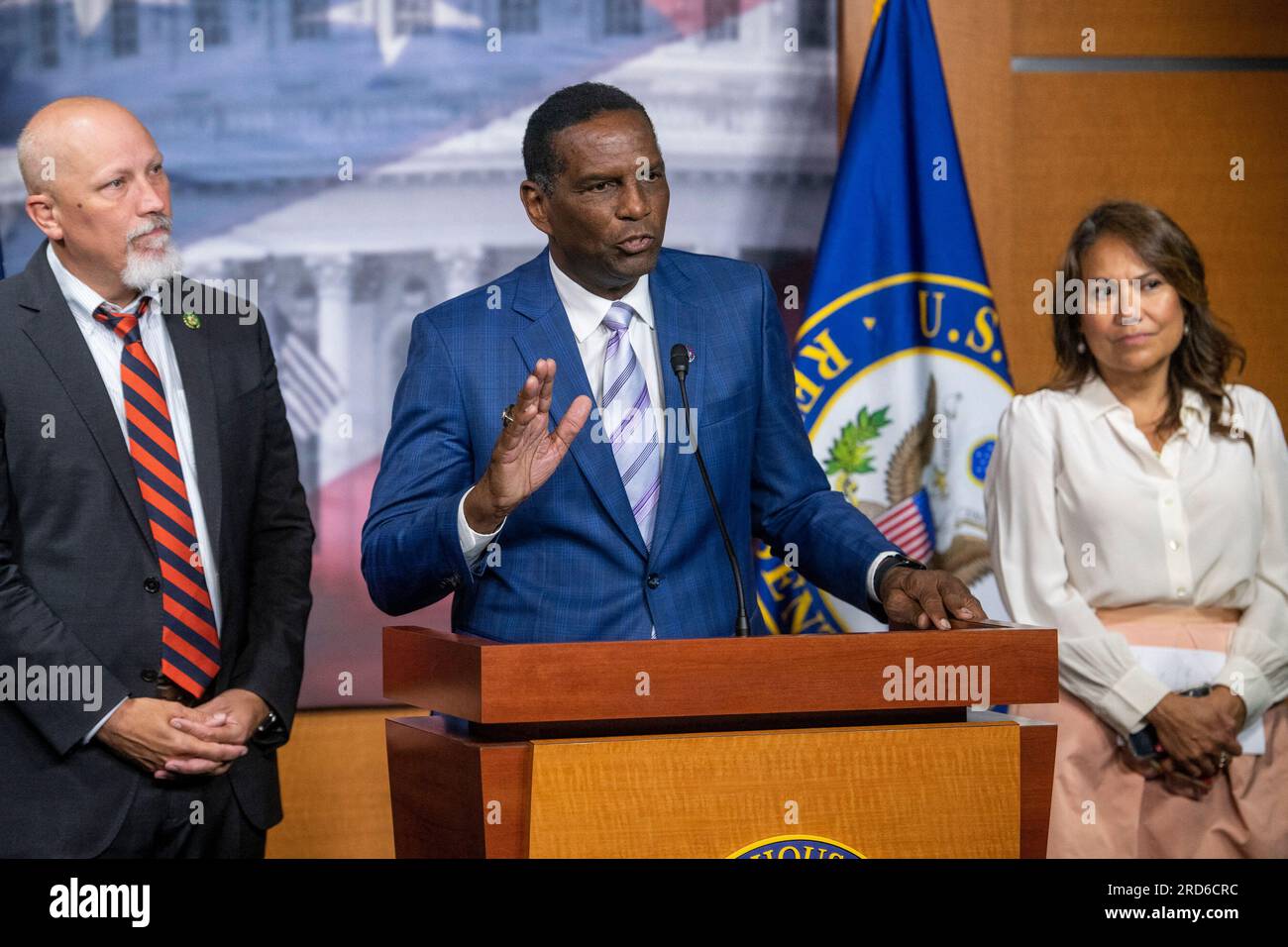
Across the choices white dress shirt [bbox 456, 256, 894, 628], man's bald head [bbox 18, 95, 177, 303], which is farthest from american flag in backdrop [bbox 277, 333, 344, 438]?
white dress shirt [bbox 456, 256, 894, 628]

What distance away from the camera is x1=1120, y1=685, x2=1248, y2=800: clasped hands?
10.6 ft

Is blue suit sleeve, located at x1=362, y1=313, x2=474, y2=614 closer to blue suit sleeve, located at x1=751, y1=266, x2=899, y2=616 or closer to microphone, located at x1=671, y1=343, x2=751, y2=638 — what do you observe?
microphone, located at x1=671, y1=343, x2=751, y2=638

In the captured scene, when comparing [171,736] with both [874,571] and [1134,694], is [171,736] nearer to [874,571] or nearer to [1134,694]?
[874,571]

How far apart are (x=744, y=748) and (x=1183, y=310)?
6.44 ft

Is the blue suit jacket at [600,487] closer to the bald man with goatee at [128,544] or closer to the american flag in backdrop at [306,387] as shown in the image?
the bald man with goatee at [128,544]

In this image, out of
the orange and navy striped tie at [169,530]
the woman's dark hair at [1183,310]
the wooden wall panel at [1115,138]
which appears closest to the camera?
the orange and navy striped tie at [169,530]

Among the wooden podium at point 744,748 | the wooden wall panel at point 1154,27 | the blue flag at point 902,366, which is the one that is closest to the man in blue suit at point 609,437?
the wooden podium at point 744,748

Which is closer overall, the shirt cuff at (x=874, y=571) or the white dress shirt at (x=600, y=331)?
the shirt cuff at (x=874, y=571)

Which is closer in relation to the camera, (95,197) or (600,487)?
(600,487)

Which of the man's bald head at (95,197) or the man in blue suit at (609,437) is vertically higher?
the man's bald head at (95,197)

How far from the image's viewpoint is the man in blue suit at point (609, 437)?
8.26 ft

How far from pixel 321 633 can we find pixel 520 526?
2.16 metres

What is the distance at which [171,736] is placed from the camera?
2678 millimetres

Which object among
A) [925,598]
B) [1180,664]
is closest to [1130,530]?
[1180,664]
